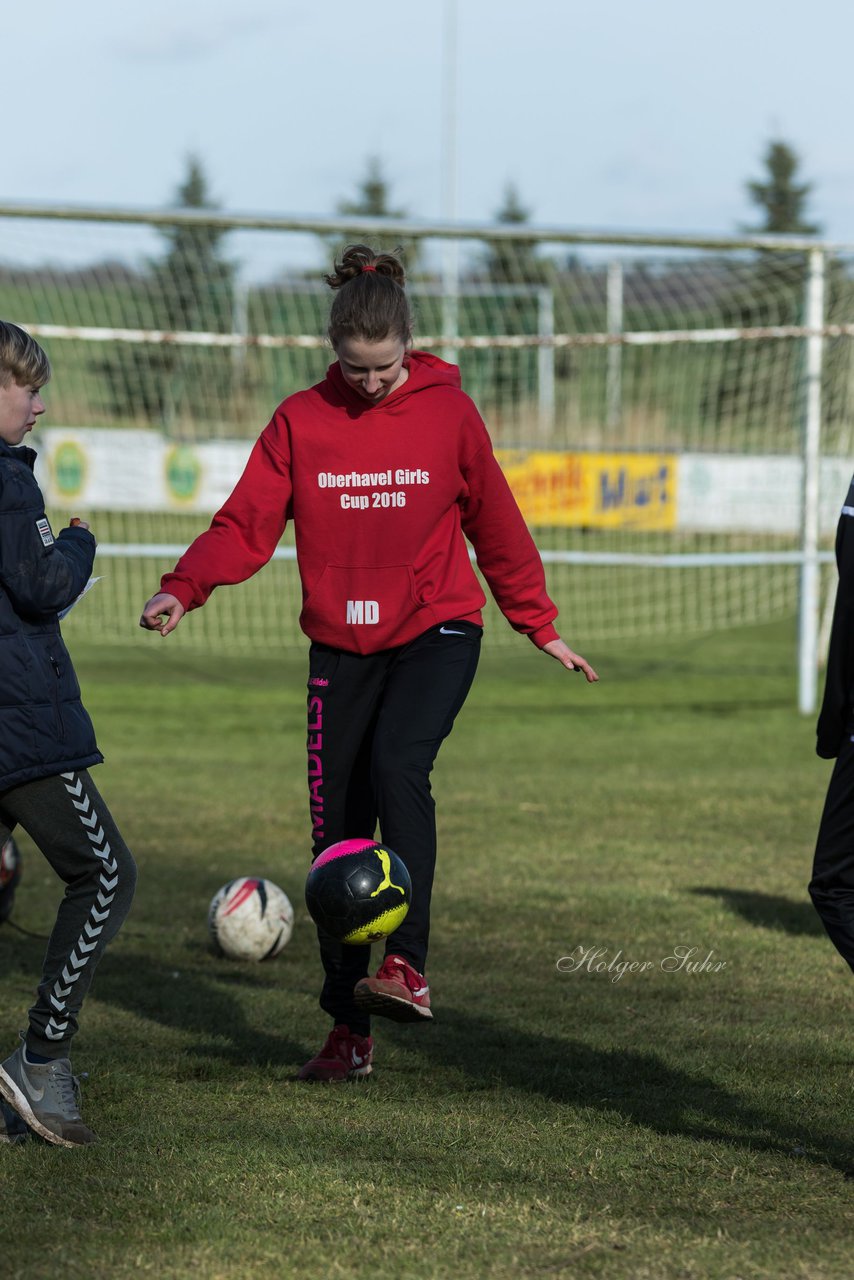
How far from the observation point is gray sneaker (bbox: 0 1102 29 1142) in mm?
4047

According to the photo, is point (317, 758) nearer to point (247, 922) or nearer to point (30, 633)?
point (30, 633)

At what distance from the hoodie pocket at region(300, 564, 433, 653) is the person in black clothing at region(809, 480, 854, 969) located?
1297 millimetres

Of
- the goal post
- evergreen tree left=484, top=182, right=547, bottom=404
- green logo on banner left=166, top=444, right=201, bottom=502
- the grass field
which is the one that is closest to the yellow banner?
the goal post

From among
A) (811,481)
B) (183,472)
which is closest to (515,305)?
(183,472)

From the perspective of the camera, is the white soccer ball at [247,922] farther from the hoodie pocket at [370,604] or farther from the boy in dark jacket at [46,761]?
the boy in dark jacket at [46,761]

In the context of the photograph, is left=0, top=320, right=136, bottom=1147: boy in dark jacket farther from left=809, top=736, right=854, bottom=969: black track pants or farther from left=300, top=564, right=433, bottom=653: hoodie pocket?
left=809, top=736, right=854, bottom=969: black track pants

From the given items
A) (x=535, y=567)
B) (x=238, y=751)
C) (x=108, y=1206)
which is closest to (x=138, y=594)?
(x=238, y=751)

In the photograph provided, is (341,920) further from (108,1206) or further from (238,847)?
(238,847)

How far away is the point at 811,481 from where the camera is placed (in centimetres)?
1288

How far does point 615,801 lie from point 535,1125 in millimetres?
5602

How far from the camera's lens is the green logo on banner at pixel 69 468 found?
1515 centimetres

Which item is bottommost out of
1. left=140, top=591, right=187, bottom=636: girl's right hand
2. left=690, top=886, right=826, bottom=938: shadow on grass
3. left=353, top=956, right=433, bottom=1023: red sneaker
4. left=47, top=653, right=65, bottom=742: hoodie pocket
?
left=690, top=886, right=826, bottom=938: shadow on grass

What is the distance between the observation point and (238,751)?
1180cm

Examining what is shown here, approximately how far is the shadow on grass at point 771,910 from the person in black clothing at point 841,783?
290 centimetres
